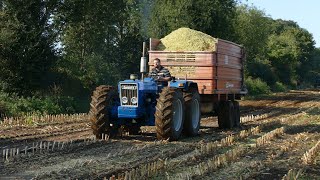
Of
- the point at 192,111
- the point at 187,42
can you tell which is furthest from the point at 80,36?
the point at 192,111

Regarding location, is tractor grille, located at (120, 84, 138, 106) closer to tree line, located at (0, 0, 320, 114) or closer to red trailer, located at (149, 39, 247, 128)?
red trailer, located at (149, 39, 247, 128)

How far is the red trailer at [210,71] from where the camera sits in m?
14.4

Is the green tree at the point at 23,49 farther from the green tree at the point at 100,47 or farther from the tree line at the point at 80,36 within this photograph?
the green tree at the point at 100,47

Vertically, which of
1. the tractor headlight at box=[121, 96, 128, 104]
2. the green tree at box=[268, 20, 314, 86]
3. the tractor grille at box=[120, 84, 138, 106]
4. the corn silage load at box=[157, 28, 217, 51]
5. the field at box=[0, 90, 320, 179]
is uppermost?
the green tree at box=[268, 20, 314, 86]

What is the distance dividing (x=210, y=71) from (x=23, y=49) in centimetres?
923

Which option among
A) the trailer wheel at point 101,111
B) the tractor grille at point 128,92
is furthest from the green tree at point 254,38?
the trailer wheel at point 101,111

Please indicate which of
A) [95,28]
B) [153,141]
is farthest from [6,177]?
[95,28]

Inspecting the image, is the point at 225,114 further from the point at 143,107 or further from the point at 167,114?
the point at 167,114

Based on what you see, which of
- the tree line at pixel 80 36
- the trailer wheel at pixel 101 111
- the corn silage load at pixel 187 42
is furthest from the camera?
the tree line at pixel 80 36

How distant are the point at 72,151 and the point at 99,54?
20850 millimetres

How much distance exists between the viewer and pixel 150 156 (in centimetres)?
936

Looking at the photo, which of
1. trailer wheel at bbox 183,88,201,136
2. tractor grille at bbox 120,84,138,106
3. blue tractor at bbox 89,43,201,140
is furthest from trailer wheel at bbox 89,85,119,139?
trailer wheel at bbox 183,88,201,136

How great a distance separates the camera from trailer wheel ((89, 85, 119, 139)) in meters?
11.7

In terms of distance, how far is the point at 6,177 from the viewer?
24.1ft
